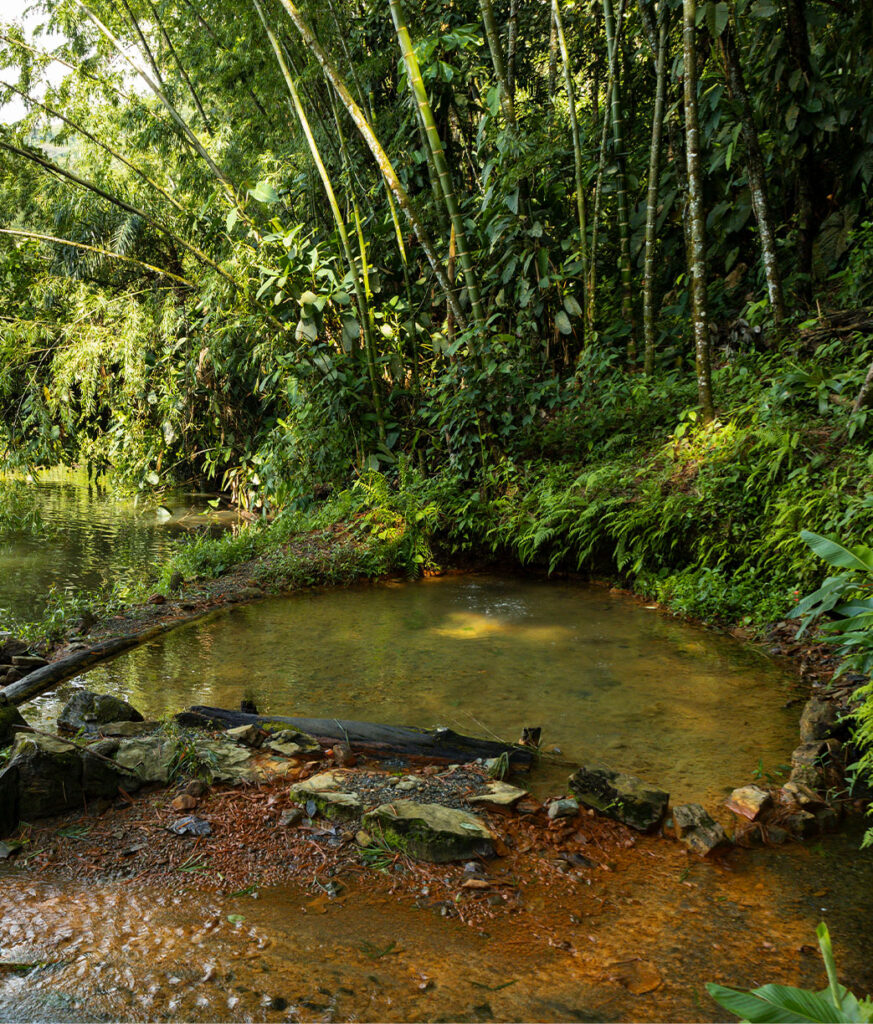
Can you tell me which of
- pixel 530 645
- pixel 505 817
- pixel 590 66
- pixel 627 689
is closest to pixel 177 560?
pixel 530 645

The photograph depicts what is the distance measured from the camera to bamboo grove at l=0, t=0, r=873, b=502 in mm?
6352

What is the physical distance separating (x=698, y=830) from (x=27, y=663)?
3409mm

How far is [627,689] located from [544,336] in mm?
4824

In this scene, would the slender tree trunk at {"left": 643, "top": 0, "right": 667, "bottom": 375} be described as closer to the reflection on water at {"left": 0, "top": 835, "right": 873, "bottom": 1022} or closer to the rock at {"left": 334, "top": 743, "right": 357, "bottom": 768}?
the rock at {"left": 334, "top": 743, "right": 357, "bottom": 768}

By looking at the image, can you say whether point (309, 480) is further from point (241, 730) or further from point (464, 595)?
point (241, 730)

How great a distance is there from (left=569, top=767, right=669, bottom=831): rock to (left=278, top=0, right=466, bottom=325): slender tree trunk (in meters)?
5.13

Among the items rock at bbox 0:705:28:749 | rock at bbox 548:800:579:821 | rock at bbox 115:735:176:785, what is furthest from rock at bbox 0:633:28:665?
rock at bbox 548:800:579:821

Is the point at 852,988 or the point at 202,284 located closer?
the point at 852,988


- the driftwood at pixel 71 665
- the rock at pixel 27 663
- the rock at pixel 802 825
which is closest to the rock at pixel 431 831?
the rock at pixel 802 825

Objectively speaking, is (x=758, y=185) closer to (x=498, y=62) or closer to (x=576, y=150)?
(x=576, y=150)

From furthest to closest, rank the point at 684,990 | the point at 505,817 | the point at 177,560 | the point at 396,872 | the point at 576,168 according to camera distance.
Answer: the point at 576,168 < the point at 177,560 < the point at 505,817 < the point at 396,872 < the point at 684,990

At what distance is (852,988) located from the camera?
1.64m

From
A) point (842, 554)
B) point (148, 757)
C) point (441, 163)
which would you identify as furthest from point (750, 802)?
point (441, 163)

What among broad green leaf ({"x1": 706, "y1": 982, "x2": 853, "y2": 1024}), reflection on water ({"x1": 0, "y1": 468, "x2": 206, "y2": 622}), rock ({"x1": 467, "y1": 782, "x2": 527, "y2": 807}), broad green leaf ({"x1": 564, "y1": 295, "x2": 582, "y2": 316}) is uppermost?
broad green leaf ({"x1": 564, "y1": 295, "x2": 582, "y2": 316})
